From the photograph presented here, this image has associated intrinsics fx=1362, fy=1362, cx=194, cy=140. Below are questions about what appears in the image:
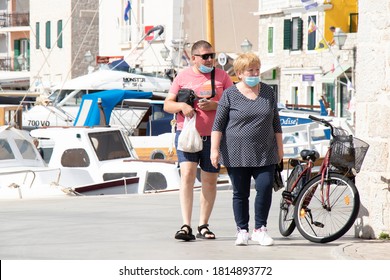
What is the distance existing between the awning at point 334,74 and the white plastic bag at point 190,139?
44030 millimetres

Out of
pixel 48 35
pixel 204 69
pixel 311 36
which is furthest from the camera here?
pixel 48 35

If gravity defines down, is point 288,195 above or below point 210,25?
below

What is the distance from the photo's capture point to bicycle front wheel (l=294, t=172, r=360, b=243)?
454 inches

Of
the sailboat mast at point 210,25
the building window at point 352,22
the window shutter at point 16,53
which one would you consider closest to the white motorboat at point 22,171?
the sailboat mast at point 210,25

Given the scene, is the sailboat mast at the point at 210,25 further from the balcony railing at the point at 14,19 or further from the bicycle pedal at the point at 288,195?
the balcony railing at the point at 14,19

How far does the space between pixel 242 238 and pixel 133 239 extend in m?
1.12

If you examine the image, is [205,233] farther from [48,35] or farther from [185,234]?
[48,35]

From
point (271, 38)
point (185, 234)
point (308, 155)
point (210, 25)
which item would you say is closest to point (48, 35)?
point (271, 38)

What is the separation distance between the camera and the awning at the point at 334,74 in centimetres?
5591

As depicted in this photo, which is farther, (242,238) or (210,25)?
(210,25)

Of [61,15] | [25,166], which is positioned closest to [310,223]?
[25,166]

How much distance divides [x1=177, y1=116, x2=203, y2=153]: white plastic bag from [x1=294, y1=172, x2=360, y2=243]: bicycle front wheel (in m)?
1.00

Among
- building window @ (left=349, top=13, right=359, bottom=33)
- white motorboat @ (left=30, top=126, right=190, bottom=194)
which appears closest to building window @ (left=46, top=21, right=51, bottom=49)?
building window @ (left=349, top=13, right=359, bottom=33)

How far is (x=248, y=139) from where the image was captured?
11477mm
